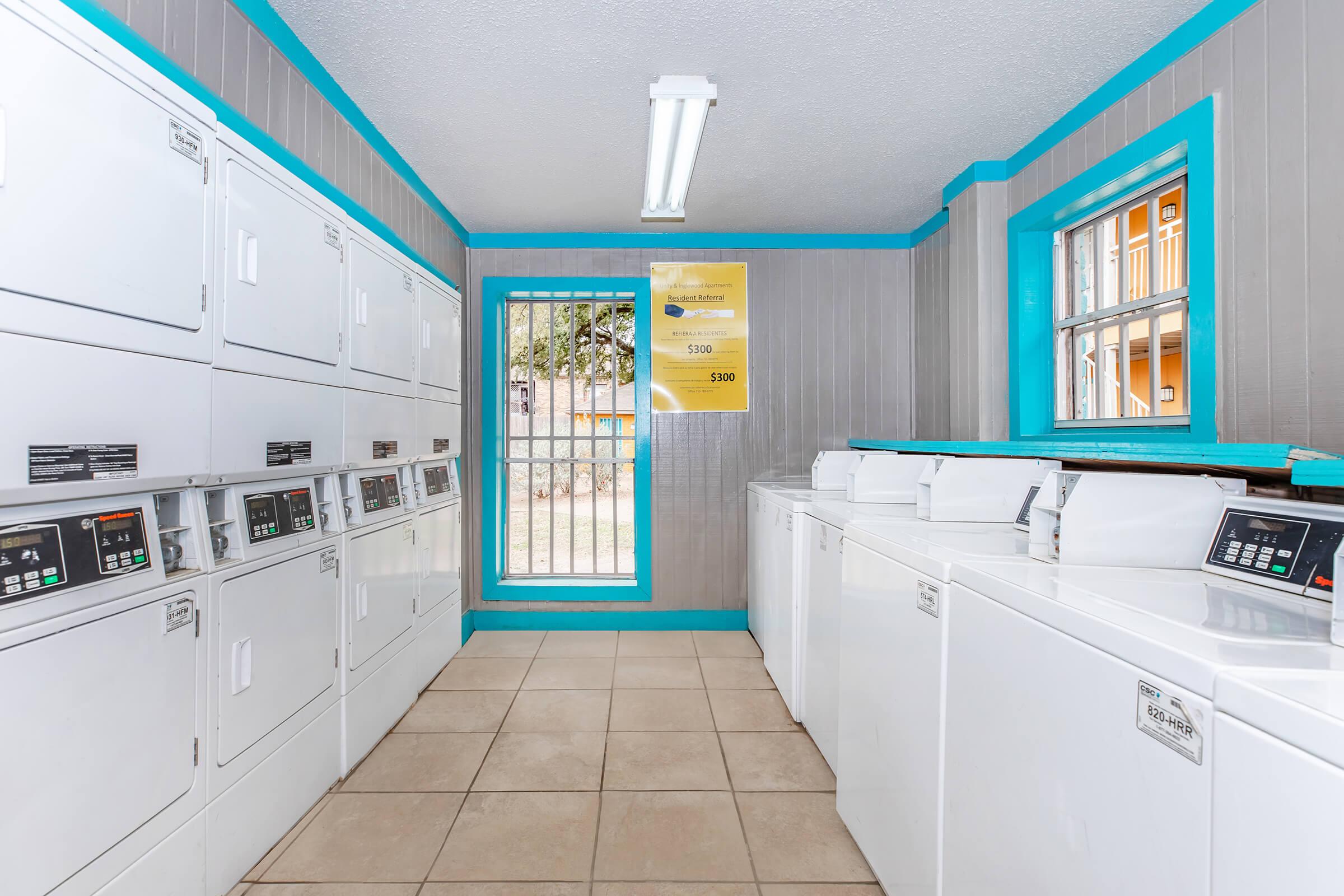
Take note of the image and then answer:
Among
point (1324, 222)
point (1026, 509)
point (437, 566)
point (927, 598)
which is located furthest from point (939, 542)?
point (437, 566)

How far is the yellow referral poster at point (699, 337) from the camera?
4078 mm

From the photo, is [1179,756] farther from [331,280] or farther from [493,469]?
[493,469]

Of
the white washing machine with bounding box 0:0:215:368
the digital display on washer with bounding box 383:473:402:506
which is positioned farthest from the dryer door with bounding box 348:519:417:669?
the white washing machine with bounding box 0:0:215:368

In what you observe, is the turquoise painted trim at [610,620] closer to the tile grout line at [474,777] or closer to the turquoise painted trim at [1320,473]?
the tile grout line at [474,777]

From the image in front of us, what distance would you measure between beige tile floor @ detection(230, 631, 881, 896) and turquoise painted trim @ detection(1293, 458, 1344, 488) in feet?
4.82

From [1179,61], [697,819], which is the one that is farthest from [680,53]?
[697,819]

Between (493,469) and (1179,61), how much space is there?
390cm

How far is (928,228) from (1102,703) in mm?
3640

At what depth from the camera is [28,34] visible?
107 centimetres

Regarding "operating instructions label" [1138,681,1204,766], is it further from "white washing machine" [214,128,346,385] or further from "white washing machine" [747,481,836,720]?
"white washing machine" [214,128,346,385]

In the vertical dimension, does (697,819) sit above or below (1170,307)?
below

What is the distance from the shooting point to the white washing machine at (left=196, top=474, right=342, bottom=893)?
156 centimetres

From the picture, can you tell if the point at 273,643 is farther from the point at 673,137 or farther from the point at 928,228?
the point at 928,228

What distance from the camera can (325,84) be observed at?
229 cm
